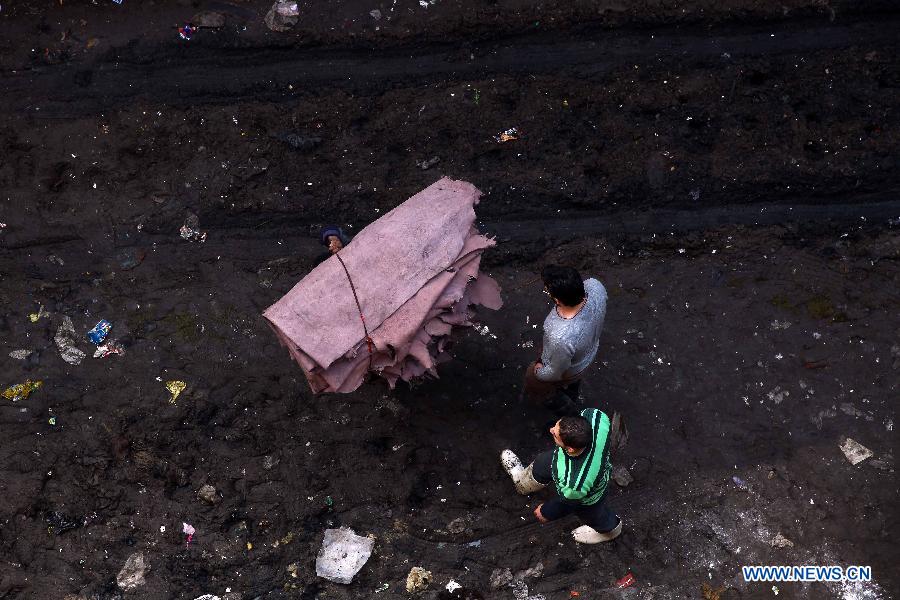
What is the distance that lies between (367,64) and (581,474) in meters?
3.50

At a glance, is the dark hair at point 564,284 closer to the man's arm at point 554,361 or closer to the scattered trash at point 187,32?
the man's arm at point 554,361

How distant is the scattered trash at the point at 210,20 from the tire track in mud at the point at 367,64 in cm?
21

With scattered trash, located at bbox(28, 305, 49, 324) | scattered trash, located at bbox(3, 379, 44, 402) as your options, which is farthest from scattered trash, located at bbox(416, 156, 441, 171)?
scattered trash, located at bbox(3, 379, 44, 402)

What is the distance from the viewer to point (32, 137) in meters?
5.29

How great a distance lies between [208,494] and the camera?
174 inches

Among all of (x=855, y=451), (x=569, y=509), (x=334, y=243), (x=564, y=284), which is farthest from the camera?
(x=855, y=451)

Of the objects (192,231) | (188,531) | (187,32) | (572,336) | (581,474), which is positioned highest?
(187,32)

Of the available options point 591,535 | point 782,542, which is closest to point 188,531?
point 591,535

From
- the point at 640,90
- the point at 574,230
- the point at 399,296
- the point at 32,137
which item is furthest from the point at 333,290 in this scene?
the point at 32,137

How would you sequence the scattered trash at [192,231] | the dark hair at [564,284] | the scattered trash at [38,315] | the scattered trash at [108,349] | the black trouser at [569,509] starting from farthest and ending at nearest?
1. the scattered trash at [192,231]
2. the scattered trash at [38,315]
3. the scattered trash at [108,349]
4. the black trouser at [569,509]
5. the dark hair at [564,284]

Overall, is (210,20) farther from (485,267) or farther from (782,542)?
(782,542)

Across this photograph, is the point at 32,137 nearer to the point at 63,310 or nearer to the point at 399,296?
the point at 63,310

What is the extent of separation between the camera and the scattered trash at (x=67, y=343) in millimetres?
4820

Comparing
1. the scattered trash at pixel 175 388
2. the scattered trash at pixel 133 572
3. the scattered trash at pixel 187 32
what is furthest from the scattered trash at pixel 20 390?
the scattered trash at pixel 187 32
